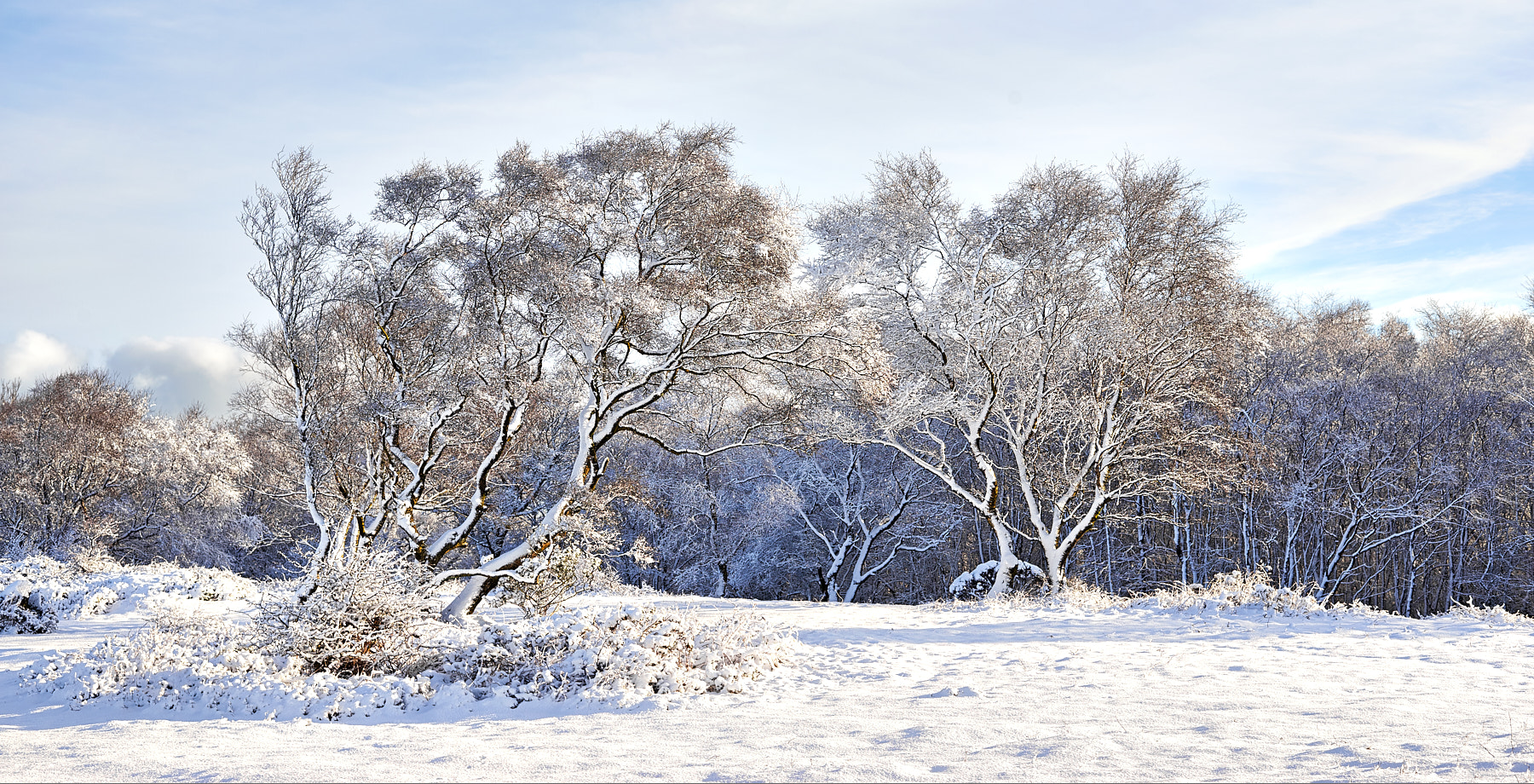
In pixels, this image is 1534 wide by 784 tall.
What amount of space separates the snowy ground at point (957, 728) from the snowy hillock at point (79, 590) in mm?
4067

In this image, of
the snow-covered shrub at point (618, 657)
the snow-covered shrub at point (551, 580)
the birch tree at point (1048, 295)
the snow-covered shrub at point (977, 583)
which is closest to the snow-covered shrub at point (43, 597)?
the snow-covered shrub at point (551, 580)

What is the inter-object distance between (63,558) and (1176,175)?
29.6 m

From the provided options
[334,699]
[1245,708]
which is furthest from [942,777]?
[334,699]

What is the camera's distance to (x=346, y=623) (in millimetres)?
8016

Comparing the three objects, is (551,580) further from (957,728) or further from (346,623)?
(957,728)

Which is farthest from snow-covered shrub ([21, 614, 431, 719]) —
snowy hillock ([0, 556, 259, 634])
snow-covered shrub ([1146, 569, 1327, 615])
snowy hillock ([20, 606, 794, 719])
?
snow-covered shrub ([1146, 569, 1327, 615])

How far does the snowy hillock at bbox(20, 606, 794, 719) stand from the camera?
6.89 meters

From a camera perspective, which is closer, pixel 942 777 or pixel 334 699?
pixel 942 777

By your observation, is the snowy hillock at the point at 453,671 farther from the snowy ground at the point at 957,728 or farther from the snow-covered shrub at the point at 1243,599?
the snow-covered shrub at the point at 1243,599

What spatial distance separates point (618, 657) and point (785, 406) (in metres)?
8.47

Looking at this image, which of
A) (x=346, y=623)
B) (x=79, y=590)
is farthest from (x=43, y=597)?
(x=346, y=623)

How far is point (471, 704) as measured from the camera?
6.93 m

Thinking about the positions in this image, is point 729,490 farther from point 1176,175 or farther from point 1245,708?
point 1245,708

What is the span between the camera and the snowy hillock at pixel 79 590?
12406mm
